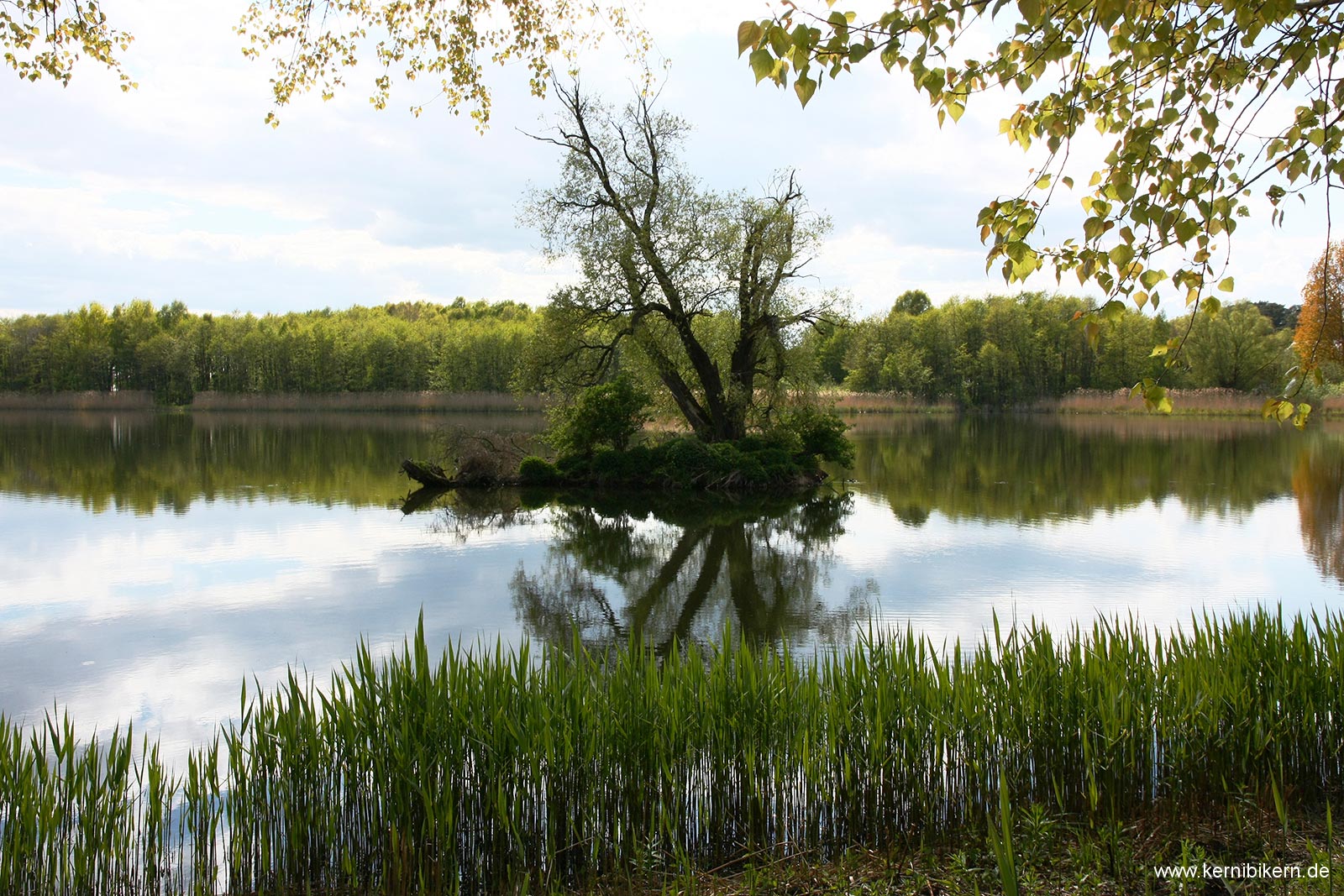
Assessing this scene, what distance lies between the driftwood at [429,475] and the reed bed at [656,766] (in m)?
20.4

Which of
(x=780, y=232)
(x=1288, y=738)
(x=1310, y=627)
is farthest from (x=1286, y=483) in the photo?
(x=1288, y=738)

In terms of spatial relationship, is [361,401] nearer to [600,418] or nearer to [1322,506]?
[600,418]

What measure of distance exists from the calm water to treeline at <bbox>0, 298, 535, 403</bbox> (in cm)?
6485

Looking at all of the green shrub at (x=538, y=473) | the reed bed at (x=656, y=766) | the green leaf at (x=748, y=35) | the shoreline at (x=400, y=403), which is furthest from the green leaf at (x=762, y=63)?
the shoreline at (x=400, y=403)

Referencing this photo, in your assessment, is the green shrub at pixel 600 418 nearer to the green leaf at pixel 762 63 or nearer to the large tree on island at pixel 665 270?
the large tree on island at pixel 665 270

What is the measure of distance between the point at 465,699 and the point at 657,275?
22979 millimetres

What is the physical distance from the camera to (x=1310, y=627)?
935cm

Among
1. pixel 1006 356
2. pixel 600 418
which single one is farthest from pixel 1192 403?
pixel 600 418

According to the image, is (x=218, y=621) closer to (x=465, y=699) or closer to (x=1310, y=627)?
(x=465, y=699)

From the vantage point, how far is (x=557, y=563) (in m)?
15.0

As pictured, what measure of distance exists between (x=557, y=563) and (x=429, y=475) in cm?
1166

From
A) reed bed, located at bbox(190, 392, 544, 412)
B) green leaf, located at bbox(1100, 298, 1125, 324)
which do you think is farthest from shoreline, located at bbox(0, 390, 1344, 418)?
green leaf, located at bbox(1100, 298, 1125, 324)

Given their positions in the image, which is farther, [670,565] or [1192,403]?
[1192,403]

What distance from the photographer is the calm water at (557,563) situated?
1002 cm
